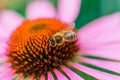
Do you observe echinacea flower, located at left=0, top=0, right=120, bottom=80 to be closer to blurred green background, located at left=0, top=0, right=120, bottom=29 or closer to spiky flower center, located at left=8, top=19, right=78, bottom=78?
spiky flower center, located at left=8, top=19, right=78, bottom=78

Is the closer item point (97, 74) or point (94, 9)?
point (97, 74)

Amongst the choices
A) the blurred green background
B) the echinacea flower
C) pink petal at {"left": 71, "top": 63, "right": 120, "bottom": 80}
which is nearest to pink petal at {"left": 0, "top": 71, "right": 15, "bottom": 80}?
the echinacea flower

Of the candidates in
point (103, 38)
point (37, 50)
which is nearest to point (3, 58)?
point (37, 50)

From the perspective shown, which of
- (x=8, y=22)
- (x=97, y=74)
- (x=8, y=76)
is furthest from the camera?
(x=8, y=22)

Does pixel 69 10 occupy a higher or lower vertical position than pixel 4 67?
higher

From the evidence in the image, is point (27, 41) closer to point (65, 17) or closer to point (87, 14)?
point (65, 17)

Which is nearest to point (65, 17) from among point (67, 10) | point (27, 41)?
point (67, 10)

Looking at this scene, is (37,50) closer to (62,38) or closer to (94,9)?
(62,38)
